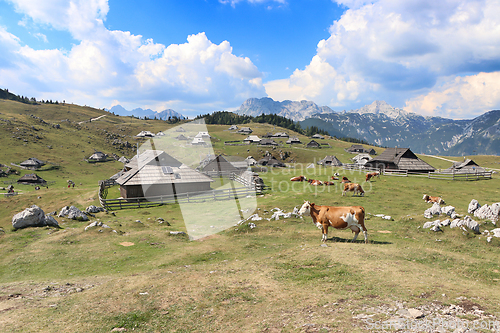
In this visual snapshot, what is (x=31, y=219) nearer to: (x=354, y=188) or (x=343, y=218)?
(x=343, y=218)

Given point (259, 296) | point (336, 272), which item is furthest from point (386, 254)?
point (259, 296)

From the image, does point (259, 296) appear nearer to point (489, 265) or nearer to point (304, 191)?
point (489, 265)

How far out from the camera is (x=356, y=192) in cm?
3159

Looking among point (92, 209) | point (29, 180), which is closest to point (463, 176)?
point (92, 209)

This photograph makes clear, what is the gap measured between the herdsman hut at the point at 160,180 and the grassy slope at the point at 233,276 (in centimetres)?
1447

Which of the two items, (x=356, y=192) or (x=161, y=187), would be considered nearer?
(x=356, y=192)

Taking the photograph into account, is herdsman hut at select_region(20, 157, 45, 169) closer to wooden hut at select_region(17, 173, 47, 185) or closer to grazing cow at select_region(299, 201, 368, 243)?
wooden hut at select_region(17, 173, 47, 185)

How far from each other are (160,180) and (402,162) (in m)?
49.6

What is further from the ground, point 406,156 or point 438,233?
point 406,156

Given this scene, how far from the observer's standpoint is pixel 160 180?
35781mm

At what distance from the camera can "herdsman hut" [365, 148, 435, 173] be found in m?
50.7

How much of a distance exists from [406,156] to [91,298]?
203ft

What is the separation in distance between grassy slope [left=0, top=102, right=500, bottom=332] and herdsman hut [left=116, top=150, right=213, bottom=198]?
1447 cm

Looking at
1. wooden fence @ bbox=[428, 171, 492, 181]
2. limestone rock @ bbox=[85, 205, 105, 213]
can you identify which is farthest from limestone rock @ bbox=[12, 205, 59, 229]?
wooden fence @ bbox=[428, 171, 492, 181]
